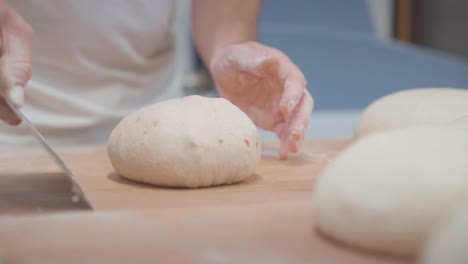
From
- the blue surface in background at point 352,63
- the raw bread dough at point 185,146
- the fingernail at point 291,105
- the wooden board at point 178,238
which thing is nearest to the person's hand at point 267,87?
the fingernail at point 291,105

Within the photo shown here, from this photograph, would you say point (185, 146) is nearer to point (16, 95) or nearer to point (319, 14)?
point (16, 95)

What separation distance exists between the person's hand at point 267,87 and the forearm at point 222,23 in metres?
0.08

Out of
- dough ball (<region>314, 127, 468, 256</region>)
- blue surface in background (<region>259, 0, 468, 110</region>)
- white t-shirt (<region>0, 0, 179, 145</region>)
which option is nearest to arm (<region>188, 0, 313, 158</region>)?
white t-shirt (<region>0, 0, 179, 145</region>)

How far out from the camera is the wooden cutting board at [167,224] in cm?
68

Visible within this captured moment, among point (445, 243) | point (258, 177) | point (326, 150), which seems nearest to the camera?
point (445, 243)

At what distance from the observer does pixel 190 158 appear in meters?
1.01

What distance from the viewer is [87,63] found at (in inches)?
62.6

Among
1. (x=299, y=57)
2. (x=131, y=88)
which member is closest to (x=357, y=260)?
(x=131, y=88)

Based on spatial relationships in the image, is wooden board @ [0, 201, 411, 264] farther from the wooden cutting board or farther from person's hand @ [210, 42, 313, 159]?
person's hand @ [210, 42, 313, 159]

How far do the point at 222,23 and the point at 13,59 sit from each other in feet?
2.14

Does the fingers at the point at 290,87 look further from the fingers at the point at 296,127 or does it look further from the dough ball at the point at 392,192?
the dough ball at the point at 392,192

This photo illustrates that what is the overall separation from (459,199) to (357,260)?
0.13 m

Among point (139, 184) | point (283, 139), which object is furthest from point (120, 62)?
point (139, 184)

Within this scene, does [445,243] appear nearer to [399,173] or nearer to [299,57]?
[399,173]
